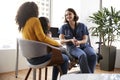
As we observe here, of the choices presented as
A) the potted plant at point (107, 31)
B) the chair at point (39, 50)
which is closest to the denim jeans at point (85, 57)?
the chair at point (39, 50)

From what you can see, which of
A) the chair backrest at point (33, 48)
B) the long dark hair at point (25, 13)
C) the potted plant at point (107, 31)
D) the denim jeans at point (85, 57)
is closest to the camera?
the chair backrest at point (33, 48)

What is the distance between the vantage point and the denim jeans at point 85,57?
3.12 meters

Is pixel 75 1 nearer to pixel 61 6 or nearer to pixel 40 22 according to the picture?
pixel 61 6

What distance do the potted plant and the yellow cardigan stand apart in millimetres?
2194

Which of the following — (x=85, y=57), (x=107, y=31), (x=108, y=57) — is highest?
(x=107, y=31)

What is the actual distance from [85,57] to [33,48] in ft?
2.71

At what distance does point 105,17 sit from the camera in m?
4.76

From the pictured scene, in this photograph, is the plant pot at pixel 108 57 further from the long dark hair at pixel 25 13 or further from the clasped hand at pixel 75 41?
the long dark hair at pixel 25 13

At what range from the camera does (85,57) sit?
3.14 m

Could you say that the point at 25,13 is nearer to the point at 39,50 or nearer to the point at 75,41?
the point at 39,50

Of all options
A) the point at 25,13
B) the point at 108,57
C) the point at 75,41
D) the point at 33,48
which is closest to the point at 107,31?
the point at 108,57

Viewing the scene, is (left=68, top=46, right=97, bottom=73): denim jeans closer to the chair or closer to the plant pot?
the chair

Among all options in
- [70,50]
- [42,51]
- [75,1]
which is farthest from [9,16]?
[42,51]

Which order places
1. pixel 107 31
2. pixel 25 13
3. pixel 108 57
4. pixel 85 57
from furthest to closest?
pixel 108 57
pixel 107 31
pixel 85 57
pixel 25 13
